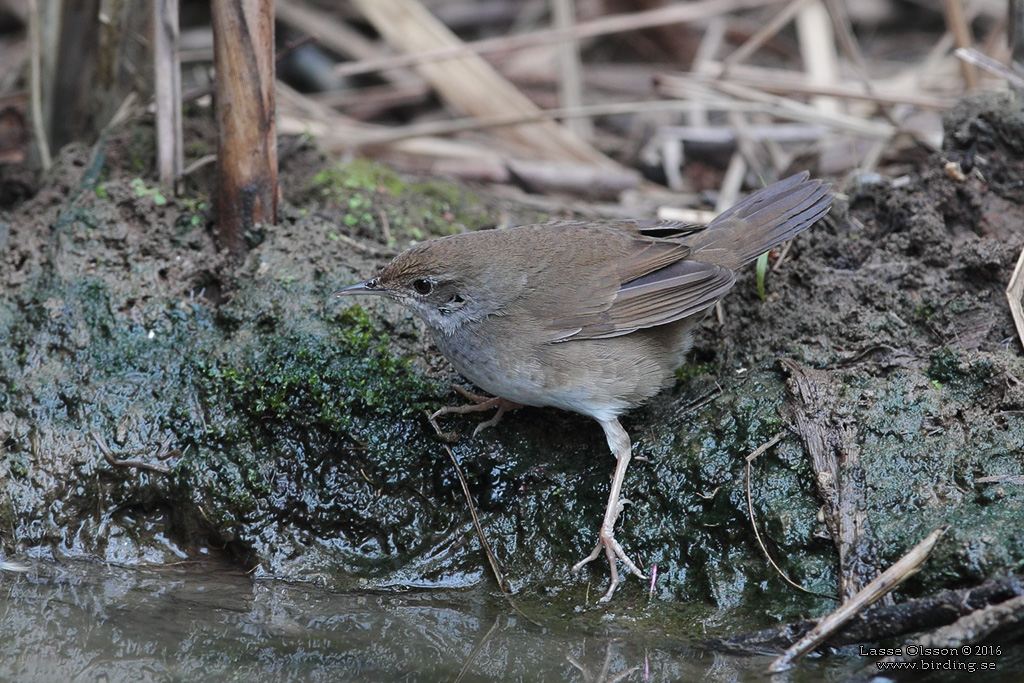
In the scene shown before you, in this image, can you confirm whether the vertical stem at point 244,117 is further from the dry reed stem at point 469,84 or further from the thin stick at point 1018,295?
the thin stick at point 1018,295

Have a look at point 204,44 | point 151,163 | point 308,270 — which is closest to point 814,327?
point 308,270

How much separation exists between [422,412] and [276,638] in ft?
4.09

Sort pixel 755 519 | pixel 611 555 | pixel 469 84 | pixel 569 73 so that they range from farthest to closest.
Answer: pixel 569 73, pixel 469 84, pixel 611 555, pixel 755 519

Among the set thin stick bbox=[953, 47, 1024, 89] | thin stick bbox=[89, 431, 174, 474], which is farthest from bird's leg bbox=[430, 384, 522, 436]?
thin stick bbox=[953, 47, 1024, 89]

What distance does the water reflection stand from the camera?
3604 millimetres

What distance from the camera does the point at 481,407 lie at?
4559 mm

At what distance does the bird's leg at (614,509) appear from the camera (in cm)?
408

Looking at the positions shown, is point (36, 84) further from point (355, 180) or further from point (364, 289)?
point (364, 289)

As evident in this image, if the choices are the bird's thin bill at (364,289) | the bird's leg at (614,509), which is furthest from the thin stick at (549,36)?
the bird's leg at (614,509)

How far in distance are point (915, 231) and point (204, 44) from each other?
6.39 m

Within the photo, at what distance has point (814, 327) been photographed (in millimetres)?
4660

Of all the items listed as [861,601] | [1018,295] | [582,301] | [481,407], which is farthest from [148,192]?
[1018,295]

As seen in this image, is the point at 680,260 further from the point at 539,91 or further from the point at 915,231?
the point at 539,91

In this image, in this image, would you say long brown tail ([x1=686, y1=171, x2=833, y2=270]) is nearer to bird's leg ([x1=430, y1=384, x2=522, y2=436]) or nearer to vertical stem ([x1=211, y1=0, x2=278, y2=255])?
bird's leg ([x1=430, y1=384, x2=522, y2=436])
